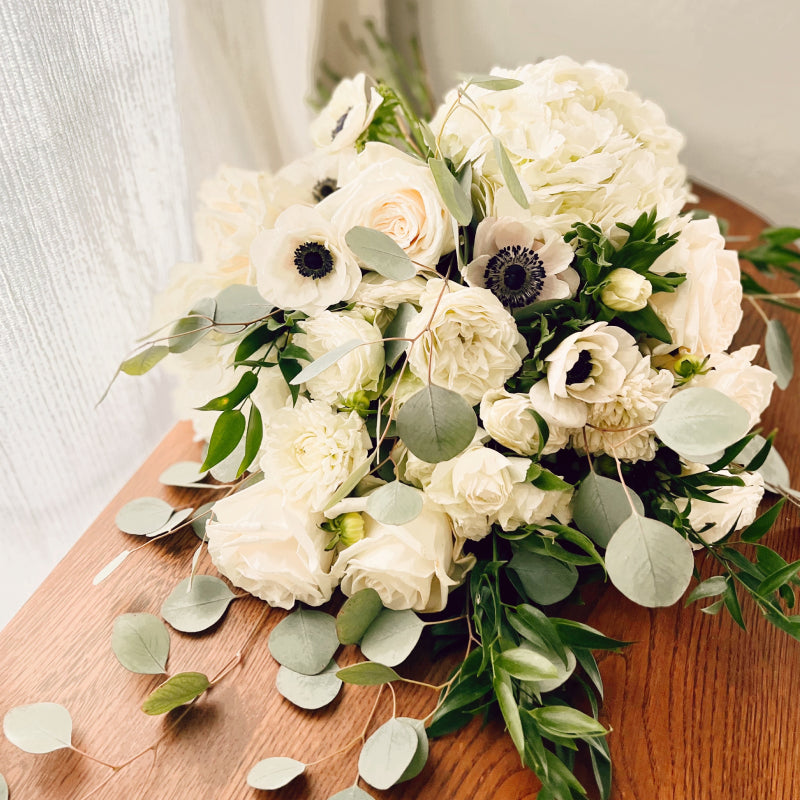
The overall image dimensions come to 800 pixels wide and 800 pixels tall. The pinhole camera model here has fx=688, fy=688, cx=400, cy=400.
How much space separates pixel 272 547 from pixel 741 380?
0.39 m

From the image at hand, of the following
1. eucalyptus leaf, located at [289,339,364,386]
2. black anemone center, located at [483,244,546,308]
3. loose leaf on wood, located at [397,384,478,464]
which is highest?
black anemone center, located at [483,244,546,308]

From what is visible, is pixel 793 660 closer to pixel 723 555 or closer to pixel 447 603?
pixel 723 555

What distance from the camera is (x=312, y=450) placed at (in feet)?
1.68

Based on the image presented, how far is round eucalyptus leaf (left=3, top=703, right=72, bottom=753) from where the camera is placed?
46cm

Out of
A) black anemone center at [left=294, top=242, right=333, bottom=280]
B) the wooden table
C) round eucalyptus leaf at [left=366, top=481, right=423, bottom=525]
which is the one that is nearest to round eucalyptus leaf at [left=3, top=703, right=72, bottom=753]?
the wooden table

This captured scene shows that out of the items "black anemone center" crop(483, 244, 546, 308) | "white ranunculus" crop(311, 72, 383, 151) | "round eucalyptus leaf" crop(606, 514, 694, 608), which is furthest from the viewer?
"white ranunculus" crop(311, 72, 383, 151)

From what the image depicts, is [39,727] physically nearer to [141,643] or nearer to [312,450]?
[141,643]

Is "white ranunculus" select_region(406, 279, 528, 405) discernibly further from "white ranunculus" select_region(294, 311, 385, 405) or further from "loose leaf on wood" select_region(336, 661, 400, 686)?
"loose leaf on wood" select_region(336, 661, 400, 686)

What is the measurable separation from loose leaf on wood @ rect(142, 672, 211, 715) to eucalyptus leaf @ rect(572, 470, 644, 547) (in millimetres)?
294

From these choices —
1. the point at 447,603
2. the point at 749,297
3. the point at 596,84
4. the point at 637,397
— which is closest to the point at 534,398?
the point at 637,397

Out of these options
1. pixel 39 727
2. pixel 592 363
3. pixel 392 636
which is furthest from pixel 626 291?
pixel 39 727

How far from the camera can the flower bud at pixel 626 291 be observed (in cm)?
50

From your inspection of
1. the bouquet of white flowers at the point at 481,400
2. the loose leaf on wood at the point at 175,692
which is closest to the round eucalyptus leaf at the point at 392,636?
the bouquet of white flowers at the point at 481,400

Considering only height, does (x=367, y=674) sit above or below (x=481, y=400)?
below
